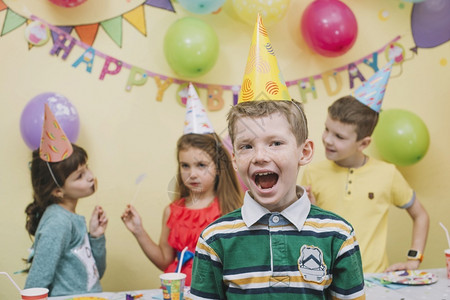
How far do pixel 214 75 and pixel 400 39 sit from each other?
947mm

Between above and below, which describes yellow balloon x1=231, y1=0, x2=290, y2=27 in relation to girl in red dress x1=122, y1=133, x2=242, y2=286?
above

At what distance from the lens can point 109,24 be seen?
2.25m

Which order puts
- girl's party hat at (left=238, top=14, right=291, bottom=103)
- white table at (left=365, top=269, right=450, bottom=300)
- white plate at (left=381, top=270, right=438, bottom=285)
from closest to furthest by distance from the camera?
girl's party hat at (left=238, top=14, right=291, bottom=103) → white table at (left=365, top=269, right=450, bottom=300) → white plate at (left=381, top=270, right=438, bottom=285)

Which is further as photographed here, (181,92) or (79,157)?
(181,92)

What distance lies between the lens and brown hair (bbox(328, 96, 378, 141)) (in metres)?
1.93

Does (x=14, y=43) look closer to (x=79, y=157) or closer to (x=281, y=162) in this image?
(x=79, y=157)

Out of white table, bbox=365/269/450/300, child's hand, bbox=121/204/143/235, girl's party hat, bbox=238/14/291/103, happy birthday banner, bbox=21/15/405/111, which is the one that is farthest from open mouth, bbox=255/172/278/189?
happy birthday banner, bbox=21/15/405/111

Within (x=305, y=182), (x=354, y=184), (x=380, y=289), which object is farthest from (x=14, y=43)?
(x=380, y=289)

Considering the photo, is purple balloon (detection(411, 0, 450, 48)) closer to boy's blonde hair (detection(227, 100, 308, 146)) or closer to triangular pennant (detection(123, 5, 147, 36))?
triangular pennant (detection(123, 5, 147, 36))

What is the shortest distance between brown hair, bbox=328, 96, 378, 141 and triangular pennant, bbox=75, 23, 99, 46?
1.05 meters

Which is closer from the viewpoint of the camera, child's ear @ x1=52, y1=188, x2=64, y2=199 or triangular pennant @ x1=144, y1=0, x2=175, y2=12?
child's ear @ x1=52, y1=188, x2=64, y2=199

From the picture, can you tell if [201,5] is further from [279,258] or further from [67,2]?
[279,258]

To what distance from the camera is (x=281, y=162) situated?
3.29 ft

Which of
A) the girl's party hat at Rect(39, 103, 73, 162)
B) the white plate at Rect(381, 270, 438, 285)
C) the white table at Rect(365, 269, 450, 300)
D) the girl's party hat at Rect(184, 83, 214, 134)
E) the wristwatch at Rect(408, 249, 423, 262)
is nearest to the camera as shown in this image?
the white table at Rect(365, 269, 450, 300)
